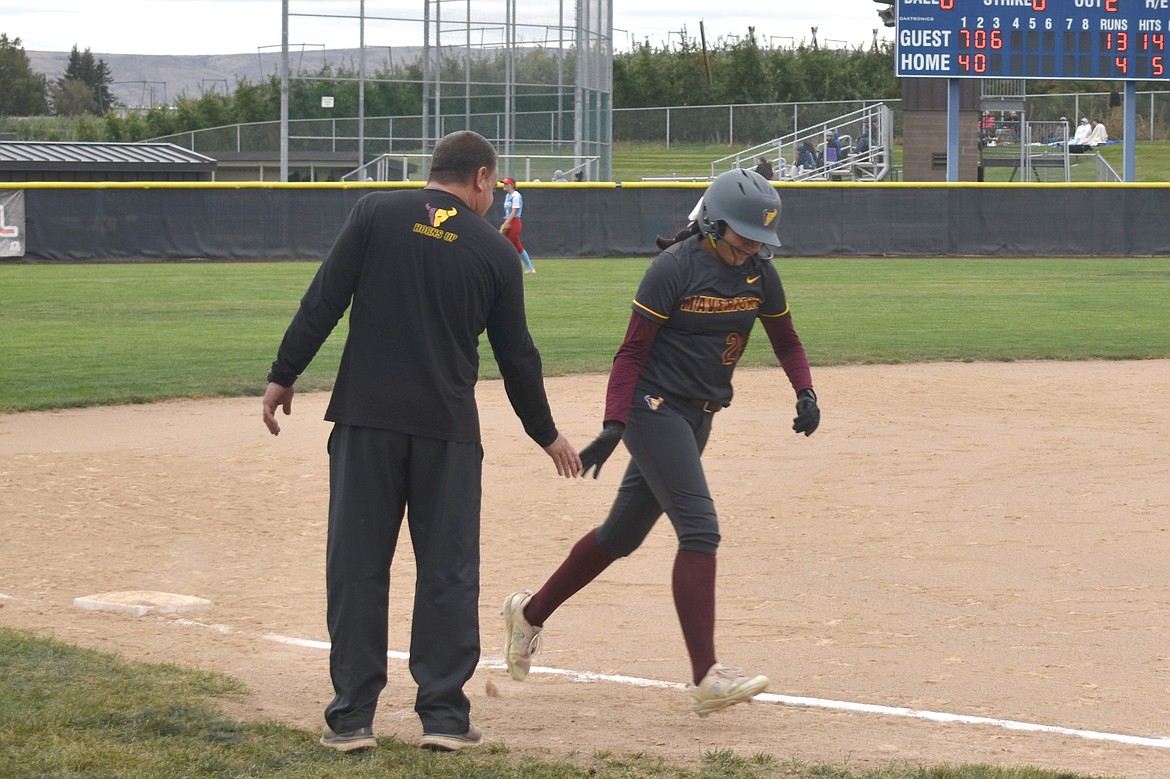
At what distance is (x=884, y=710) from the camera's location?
15.3ft

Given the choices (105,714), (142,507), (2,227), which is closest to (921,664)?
(105,714)

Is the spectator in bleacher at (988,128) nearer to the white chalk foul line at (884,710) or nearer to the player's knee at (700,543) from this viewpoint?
the white chalk foul line at (884,710)

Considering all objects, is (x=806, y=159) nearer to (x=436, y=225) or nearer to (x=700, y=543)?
(x=700, y=543)

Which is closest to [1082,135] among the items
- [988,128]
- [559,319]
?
[988,128]

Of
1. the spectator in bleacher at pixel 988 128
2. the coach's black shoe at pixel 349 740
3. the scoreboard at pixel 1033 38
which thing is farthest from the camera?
the spectator in bleacher at pixel 988 128

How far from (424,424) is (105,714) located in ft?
4.32

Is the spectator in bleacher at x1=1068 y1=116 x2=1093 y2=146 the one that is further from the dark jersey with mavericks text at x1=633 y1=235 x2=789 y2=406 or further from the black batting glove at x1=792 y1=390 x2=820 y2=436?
the dark jersey with mavericks text at x1=633 y1=235 x2=789 y2=406

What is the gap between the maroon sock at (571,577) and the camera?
16.7ft

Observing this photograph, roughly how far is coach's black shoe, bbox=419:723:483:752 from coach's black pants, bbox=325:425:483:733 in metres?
0.03

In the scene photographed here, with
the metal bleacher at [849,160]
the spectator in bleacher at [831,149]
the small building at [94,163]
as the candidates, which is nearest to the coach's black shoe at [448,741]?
the small building at [94,163]

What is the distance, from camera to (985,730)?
175 inches

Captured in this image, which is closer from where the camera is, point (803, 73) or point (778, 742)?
point (778, 742)

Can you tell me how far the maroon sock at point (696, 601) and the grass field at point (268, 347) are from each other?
55 centimetres

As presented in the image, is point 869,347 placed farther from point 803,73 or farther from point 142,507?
point 803,73
